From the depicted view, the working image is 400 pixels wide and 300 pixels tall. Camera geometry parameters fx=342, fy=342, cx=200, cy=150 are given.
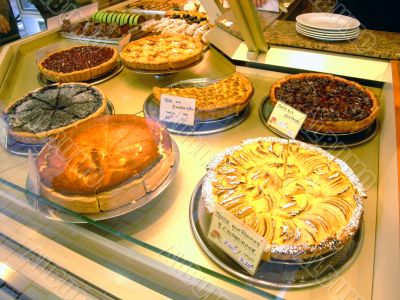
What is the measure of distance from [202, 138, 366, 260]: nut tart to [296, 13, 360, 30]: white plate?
1.01m

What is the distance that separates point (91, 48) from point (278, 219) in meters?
2.35

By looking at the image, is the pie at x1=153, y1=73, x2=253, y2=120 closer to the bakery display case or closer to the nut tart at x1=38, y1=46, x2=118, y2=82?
the bakery display case

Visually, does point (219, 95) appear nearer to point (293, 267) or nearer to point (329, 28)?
point (329, 28)

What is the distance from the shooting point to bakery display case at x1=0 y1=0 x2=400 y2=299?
1.17 metres

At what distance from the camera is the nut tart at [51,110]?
192 centimetres

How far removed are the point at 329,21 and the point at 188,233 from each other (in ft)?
6.07

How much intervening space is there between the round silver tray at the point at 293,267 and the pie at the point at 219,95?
855 millimetres

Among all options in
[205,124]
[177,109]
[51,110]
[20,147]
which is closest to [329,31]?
[205,124]

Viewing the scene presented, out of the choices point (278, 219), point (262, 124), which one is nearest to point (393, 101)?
point (262, 124)

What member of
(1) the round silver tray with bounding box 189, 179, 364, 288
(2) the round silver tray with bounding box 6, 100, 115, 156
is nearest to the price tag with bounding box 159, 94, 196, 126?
(2) the round silver tray with bounding box 6, 100, 115, 156

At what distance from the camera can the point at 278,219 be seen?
1.31 m

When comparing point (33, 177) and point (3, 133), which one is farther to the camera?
point (3, 133)

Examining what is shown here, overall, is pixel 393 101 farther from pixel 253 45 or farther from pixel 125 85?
pixel 125 85

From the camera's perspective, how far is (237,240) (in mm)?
1130
